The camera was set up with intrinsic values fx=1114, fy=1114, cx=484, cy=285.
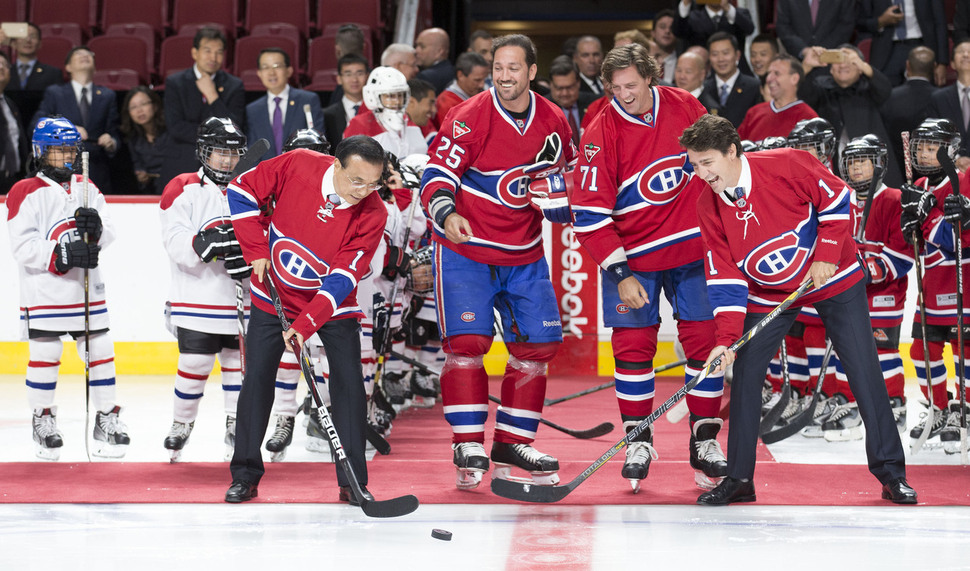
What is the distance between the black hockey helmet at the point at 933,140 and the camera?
14.4 ft

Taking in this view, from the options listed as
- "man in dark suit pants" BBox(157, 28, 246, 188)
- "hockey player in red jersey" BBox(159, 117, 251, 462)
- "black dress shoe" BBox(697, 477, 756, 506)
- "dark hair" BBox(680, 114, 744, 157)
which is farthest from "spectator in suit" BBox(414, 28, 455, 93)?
"black dress shoe" BBox(697, 477, 756, 506)

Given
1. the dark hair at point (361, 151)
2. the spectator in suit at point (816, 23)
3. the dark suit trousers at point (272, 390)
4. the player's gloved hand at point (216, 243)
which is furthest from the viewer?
the spectator in suit at point (816, 23)

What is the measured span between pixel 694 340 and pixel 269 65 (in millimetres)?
3561

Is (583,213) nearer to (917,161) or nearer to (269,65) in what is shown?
(917,161)

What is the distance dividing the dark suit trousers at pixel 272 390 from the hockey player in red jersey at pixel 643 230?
2.78 feet

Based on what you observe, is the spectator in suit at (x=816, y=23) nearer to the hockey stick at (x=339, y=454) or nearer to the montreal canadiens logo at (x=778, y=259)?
the montreal canadiens logo at (x=778, y=259)

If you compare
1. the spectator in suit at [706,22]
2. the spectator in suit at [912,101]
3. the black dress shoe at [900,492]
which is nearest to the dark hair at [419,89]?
the spectator in suit at [706,22]

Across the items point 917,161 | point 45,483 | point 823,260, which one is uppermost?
point 917,161

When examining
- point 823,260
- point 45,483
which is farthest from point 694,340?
point 45,483

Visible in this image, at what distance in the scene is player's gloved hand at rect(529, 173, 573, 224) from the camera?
3.69m

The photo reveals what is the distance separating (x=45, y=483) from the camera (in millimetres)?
3779

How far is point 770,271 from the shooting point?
343 cm

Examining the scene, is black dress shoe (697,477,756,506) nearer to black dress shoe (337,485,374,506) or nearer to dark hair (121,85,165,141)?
black dress shoe (337,485,374,506)

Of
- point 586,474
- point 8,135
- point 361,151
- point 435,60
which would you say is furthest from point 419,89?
point 586,474
